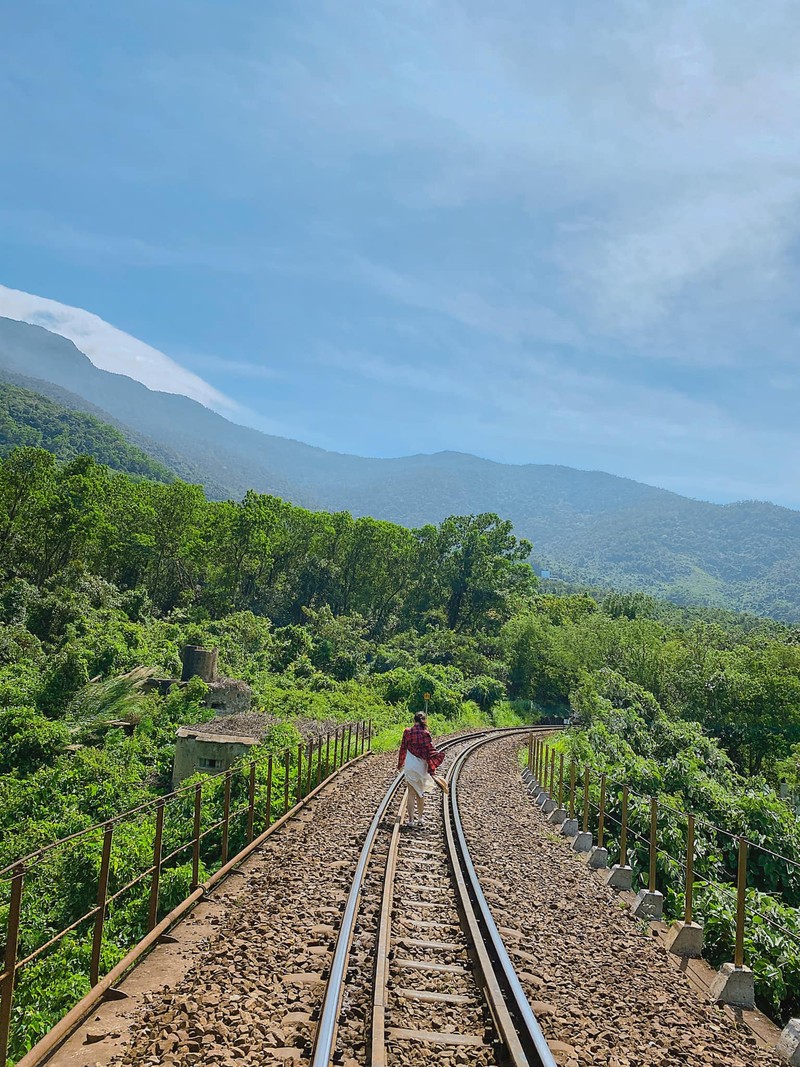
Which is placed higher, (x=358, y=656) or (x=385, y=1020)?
(x=385, y=1020)

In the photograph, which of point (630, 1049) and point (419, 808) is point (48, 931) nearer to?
point (419, 808)

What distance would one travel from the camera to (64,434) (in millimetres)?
129750

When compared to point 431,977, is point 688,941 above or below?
below

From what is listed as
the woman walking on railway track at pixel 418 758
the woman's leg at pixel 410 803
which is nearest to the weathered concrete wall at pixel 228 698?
the woman's leg at pixel 410 803

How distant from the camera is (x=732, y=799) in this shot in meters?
13.5

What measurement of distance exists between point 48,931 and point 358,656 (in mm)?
35858

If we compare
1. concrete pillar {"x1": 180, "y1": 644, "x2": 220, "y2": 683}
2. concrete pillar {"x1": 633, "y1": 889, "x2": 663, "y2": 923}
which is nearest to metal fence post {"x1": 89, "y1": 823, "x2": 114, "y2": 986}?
concrete pillar {"x1": 633, "y1": 889, "x2": 663, "y2": 923}

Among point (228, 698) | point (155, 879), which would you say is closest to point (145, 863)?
point (155, 879)

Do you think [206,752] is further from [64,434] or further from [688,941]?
[64,434]

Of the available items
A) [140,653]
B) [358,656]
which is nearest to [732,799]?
[140,653]

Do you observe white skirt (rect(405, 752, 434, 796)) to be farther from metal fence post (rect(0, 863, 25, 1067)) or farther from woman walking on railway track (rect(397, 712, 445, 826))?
metal fence post (rect(0, 863, 25, 1067))

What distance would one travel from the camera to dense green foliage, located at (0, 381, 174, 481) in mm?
115925

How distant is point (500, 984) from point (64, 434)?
143246 mm

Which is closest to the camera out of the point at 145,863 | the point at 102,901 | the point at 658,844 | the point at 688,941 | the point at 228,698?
the point at 102,901
